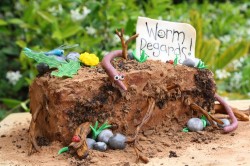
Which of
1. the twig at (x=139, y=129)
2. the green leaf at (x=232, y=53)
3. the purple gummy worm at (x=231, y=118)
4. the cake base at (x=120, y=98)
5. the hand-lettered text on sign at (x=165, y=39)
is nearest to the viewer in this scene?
the twig at (x=139, y=129)

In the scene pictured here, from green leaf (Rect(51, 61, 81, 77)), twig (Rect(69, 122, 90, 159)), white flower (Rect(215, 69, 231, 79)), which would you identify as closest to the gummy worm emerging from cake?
green leaf (Rect(51, 61, 81, 77))

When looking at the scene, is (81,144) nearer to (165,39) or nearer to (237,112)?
(165,39)

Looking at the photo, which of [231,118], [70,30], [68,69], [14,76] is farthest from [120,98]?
[14,76]

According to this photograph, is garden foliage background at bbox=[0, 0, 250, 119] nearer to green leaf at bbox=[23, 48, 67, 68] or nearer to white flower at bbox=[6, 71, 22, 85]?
white flower at bbox=[6, 71, 22, 85]

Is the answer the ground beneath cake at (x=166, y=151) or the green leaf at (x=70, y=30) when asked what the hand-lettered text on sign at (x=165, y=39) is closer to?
the ground beneath cake at (x=166, y=151)

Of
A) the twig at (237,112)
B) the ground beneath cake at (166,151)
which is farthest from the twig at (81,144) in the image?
the twig at (237,112)

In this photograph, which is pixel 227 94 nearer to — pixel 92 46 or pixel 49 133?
pixel 92 46
